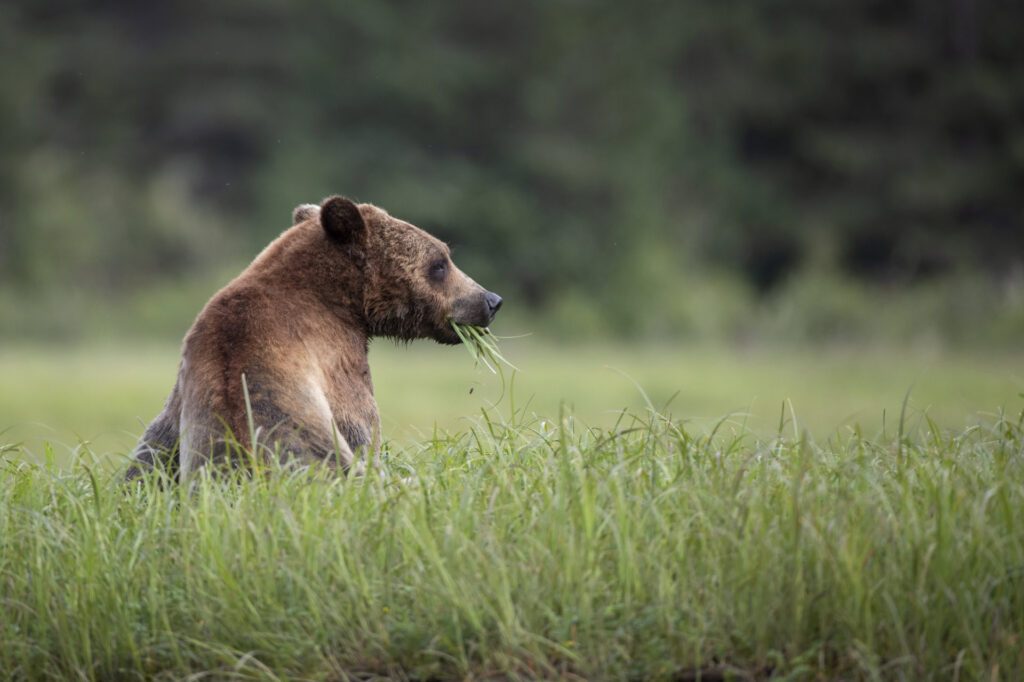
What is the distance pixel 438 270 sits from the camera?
580cm

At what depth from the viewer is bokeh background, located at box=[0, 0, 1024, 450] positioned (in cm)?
2427

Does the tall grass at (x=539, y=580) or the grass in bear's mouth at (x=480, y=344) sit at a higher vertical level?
the grass in bear's mouth at (x=480, y=344)

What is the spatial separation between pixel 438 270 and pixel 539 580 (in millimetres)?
2044

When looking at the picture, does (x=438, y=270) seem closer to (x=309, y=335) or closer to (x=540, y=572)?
(x=309, y=335)

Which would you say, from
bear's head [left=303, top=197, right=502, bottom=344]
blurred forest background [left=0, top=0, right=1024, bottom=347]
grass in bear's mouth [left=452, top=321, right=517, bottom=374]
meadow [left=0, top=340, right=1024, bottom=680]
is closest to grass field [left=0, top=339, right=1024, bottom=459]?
blurred forest background [left=0, top=0, right=1024, bottom=347]

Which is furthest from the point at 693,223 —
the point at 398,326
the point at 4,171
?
the point at 398,326

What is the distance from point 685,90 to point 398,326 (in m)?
28.3

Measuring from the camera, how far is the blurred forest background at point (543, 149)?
84.6 feet

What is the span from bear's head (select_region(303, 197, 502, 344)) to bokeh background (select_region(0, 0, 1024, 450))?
15.1 m

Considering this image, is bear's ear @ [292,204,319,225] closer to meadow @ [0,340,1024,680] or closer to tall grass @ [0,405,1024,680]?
meadow @ [0,340,1024,680]

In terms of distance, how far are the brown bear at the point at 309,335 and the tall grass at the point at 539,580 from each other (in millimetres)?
289

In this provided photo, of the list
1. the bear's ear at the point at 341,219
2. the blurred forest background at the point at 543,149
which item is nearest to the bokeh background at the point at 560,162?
the blurred forest background at the point at 543,149

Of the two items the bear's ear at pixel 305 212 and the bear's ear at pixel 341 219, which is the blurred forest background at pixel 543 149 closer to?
the bear's ear at pixel 305 212

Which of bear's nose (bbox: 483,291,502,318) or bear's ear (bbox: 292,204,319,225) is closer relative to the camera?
bear's ear (bbox: 292,204,319,225)
